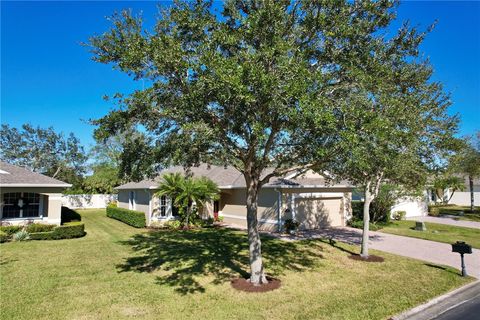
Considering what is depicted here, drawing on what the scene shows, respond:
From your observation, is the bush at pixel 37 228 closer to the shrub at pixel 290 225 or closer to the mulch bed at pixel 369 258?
the shrub at pixel 290 225

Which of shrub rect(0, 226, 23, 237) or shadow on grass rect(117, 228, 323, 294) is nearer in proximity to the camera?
shadow on grass rect(117, 228, 323, 294)

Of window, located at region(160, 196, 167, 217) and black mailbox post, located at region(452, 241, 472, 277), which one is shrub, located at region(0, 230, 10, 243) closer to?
window, located at region(160, 196, 167, 217)

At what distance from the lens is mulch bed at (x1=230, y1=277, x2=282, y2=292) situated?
962 centimetres

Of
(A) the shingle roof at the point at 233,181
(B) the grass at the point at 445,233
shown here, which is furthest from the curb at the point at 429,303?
(A) the shingle roof at the point at 233,181

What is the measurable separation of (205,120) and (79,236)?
14.1 m

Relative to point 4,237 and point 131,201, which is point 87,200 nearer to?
point 131,201

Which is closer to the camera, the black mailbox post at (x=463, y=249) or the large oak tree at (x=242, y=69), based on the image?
the large oak tree at (x=242, y=69)

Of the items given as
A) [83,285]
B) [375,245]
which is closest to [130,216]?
[83,285]

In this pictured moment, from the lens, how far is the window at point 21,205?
66.9 feet

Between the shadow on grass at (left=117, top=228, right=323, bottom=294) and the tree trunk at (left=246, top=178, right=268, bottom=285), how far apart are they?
1.12m

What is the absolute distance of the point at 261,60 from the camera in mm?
8016

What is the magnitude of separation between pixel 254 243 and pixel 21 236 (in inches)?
544

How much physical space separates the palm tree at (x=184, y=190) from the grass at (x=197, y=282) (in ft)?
17.5

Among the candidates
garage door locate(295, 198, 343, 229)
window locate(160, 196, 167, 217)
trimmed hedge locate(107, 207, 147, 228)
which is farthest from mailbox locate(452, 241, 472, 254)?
trimmed hedge locate(107, 207, 147, 228)
